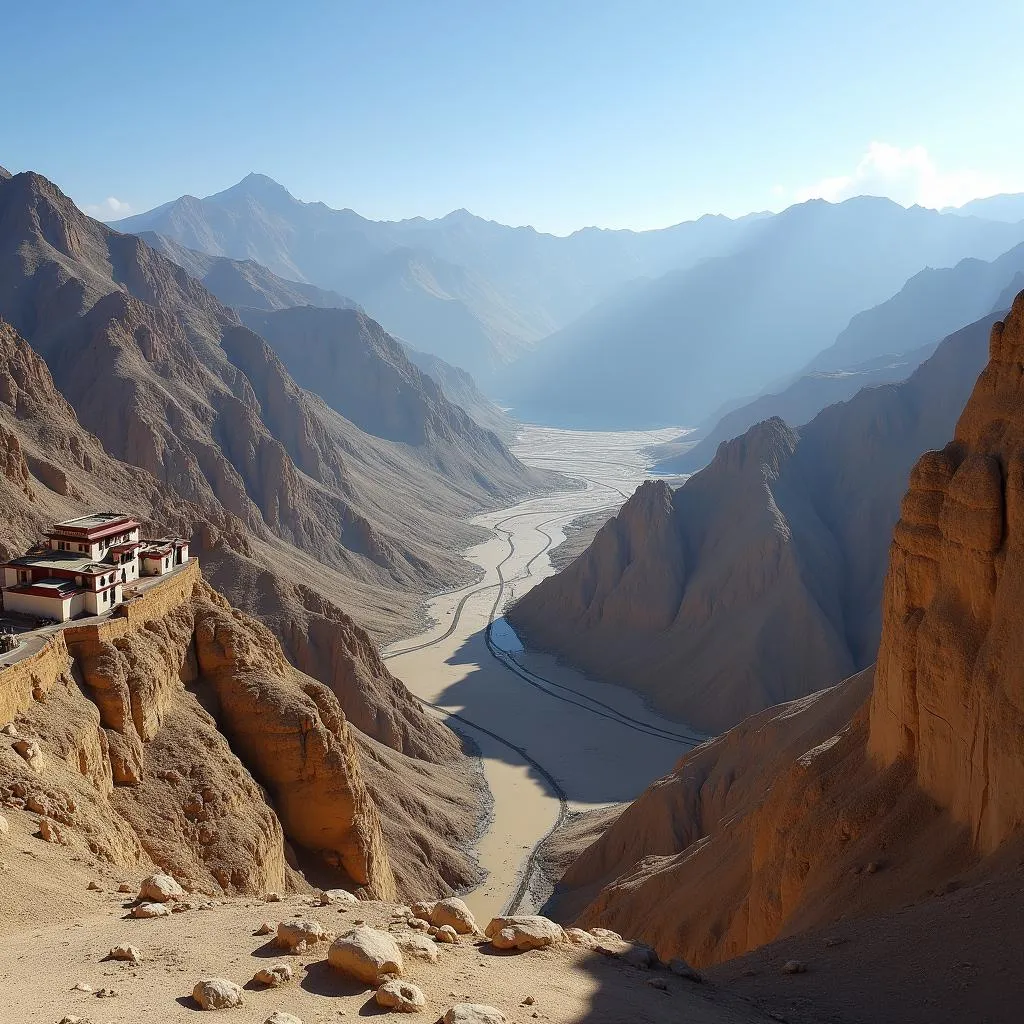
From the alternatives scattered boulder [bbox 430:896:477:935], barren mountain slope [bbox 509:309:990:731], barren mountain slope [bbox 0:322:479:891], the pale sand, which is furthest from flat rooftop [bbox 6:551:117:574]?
barren mountain slope [bbox 509:309:990:731]

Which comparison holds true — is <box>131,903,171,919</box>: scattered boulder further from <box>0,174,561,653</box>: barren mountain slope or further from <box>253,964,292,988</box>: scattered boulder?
<box>0,174,561,653</box>: barren mountain slope

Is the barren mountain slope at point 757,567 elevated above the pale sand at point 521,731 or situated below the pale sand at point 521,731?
above

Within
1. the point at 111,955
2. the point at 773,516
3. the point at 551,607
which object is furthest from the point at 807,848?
the point at 551,607

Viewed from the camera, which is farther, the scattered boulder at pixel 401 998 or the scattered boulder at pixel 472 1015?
the scattered boulder at pixel 401 998

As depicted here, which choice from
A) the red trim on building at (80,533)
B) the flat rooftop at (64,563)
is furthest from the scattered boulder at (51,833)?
the red trim on building at (80,533)

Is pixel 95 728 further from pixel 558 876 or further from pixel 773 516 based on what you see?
pixel 773 516

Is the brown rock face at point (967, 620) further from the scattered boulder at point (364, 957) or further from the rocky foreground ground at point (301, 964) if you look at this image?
the scattered boulder at point (364, 957)
